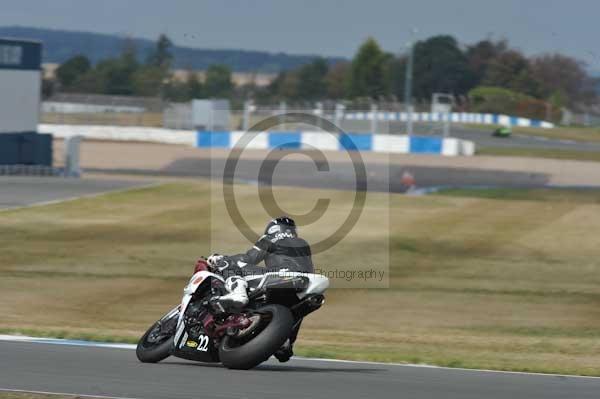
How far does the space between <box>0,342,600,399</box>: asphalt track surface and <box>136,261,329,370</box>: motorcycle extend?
0.16m

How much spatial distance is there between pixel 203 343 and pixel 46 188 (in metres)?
23.2

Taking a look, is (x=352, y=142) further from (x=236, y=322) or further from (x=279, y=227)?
(x=236, y=322)

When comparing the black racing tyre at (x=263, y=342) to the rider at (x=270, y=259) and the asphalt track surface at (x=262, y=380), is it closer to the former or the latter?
the asphalt track surface at (x=262, y=380)

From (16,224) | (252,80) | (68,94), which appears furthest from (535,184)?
(68,94)

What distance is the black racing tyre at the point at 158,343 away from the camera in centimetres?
903

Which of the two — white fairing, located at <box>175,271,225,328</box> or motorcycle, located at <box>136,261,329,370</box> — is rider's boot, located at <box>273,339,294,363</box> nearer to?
A: motorcycle, located at <box>136,261,329,370</box>

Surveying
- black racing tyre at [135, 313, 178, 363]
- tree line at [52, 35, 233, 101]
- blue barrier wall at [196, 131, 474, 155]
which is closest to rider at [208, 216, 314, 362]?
black racing tyre at [135, 313, 178, 363]

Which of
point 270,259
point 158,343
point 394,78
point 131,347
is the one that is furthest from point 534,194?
point 394,78

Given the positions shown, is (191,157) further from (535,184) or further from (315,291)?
(315,291)

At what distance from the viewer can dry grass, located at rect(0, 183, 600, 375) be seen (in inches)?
498

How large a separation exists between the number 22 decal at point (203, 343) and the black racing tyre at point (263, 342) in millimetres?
200

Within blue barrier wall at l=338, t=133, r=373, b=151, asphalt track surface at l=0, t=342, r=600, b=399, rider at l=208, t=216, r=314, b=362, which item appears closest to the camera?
asphalt track surface at l=0, t=342, r=600, b=399

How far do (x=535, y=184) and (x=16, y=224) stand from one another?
67.8 ft

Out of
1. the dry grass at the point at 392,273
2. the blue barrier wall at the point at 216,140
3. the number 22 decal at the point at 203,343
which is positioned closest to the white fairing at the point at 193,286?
the number 22 decal at the point at 203,343
